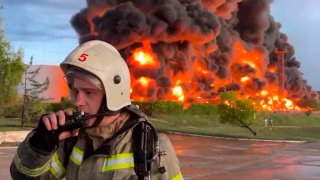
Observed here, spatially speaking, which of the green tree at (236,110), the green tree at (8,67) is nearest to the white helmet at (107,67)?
the green tree at (8,67)

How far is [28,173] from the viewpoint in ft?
6.29

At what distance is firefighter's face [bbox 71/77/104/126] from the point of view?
1.95m

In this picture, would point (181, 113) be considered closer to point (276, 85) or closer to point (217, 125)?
point (217, 125)

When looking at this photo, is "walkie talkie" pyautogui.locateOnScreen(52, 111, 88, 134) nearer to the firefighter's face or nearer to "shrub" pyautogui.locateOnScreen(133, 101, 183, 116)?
the firefighter's face

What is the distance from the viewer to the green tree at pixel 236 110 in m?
29.8

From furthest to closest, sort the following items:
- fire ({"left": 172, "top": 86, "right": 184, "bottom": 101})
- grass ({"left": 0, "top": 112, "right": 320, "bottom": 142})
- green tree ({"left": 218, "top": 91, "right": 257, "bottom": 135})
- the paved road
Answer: fire ({"left": 172, "top": 86, "right": 184, "bottom": 101}) < grass ({"left": 0, "top": 112, "right": 320, "bottom": 142}) < green tree ({"left": 218, "top": 91, "right": 257, "bottom": 135}) < the paved road

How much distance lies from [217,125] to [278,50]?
44123 mm

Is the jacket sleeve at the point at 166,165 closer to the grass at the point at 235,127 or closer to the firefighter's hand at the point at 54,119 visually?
the firefighter's hand at the point at 54,119

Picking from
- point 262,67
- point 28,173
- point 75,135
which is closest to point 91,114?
point 75,135

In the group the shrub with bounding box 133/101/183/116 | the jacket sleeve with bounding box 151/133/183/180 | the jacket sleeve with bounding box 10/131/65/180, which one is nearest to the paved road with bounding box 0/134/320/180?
the jacket sleeve with bounding box 10/131/65/180

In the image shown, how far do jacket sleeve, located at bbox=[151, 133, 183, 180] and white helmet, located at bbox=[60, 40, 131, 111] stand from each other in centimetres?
22

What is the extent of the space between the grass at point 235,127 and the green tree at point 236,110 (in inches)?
34.8

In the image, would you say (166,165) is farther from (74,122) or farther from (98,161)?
(74,122)

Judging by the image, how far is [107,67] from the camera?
1.98 metres
